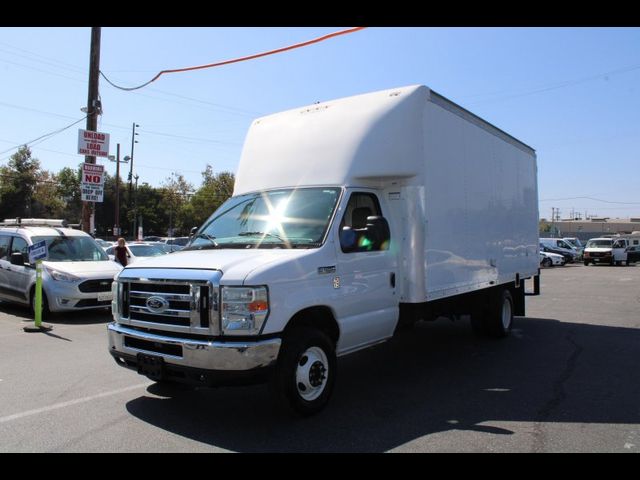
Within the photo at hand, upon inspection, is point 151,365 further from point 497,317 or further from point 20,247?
point 20,247

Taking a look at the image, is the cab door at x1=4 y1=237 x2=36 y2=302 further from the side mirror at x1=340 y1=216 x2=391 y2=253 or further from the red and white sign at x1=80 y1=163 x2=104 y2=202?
the side mirror at x1=340 y1=216 x2=391 y2=253

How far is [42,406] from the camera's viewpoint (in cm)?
499

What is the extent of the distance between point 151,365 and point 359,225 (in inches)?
99.6

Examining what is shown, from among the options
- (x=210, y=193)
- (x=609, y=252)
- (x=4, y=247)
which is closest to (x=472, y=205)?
(x=4, y=247)

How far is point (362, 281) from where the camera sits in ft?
17.3

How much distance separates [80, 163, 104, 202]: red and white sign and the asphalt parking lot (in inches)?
230

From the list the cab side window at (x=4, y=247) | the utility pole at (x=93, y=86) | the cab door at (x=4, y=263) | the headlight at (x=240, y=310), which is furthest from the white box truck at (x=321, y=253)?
the utility pole at (x=93, y=86)

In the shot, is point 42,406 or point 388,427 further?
point 42,406

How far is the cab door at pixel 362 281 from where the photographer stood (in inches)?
198

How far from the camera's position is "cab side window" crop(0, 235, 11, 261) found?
38.2ft

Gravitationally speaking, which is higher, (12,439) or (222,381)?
(222,381)
